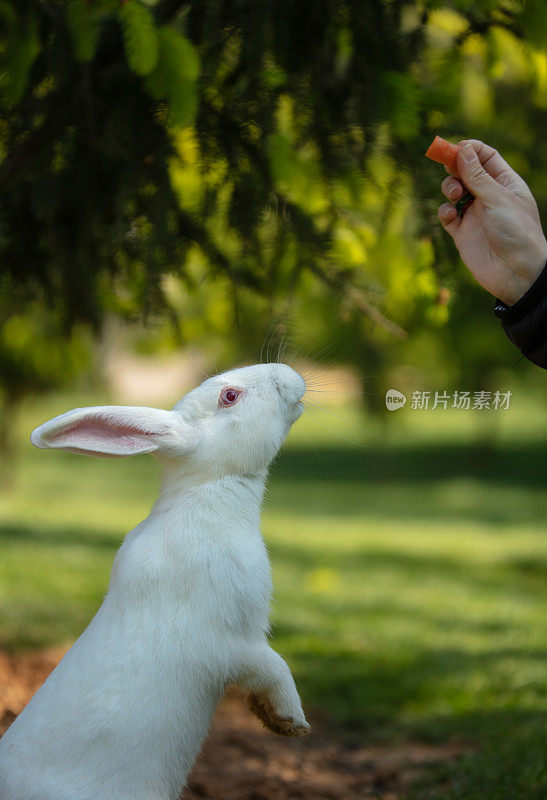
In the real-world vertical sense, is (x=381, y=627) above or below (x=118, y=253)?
below

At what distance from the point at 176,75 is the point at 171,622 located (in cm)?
180

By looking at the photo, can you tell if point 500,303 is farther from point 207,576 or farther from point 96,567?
point 96,567

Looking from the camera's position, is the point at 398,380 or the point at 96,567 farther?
the point at 398,380

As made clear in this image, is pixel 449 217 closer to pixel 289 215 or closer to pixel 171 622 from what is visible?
pixel 289 215

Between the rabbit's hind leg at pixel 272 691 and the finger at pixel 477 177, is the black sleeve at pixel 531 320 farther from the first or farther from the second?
the rabbit's hind leg at pixel 272 691

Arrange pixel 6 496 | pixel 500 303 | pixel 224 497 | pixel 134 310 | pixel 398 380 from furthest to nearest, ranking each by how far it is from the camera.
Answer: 1. pixel 398 380
2. pixel 6 496
3. pixel 134 310
4. pixel 500 303
5. pixel 224 497

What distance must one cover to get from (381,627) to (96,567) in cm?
237

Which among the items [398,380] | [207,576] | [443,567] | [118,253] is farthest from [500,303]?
[398,380]

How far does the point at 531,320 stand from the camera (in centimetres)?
240

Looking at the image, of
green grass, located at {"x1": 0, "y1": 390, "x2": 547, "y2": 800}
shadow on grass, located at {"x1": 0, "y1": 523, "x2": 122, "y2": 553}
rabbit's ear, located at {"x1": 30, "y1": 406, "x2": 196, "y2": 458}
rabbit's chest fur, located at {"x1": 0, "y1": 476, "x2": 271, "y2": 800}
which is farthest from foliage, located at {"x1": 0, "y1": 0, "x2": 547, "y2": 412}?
shadow on grass, located at {"x1": 0, "y1": 523, "x2": 122, "y2": 553}

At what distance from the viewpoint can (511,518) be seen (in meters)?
10.8

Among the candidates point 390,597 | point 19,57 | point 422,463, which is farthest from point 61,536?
point 422,463

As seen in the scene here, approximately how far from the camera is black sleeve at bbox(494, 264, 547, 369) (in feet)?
7.79

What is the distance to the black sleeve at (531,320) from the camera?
7.79ft
